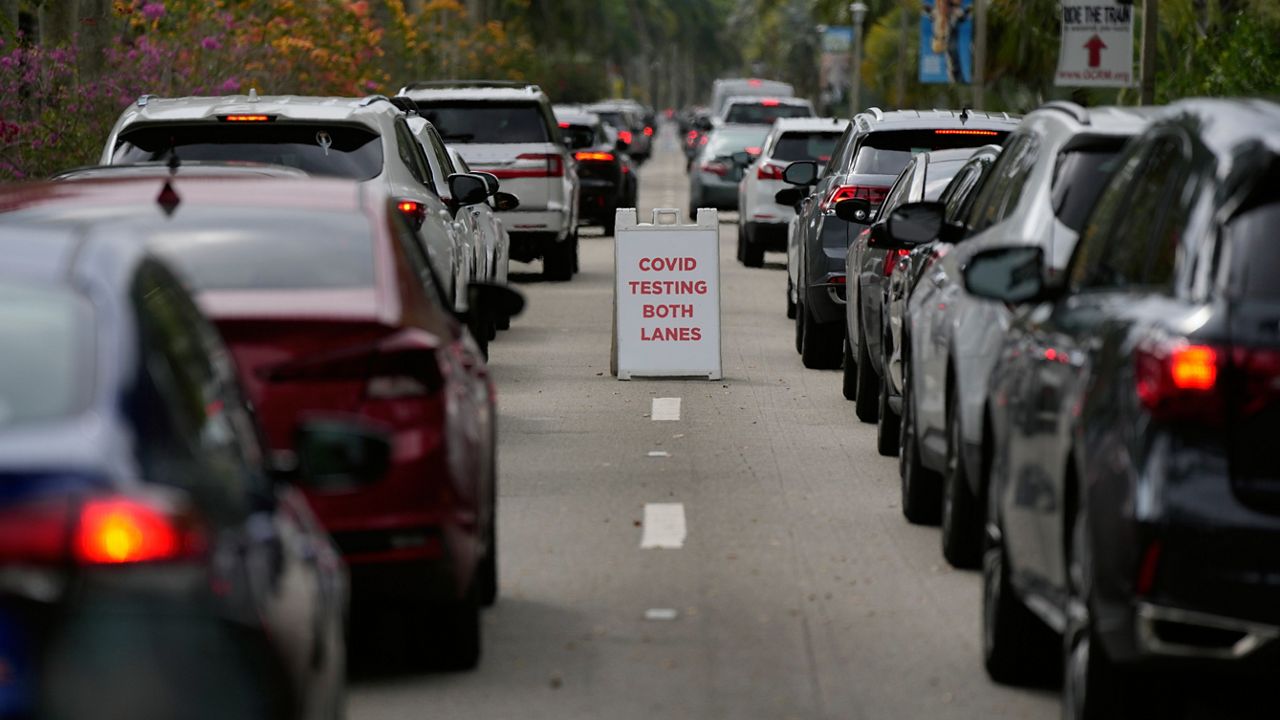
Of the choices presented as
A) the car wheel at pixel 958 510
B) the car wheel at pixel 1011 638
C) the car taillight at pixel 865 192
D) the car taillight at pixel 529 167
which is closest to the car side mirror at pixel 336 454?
the car wheel at pixel 1011 638

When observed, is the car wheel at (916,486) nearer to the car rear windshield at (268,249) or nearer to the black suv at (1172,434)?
the car rear windshield at (268,249)

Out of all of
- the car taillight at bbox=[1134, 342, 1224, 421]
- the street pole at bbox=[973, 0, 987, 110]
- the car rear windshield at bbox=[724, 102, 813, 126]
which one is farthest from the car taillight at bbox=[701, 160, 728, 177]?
the car taillight at bbox=[1134, 342, 1224, 421]

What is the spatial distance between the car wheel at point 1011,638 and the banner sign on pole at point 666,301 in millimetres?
9221

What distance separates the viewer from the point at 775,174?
27.6 m

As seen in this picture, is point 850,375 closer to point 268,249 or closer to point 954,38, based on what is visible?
point 268,249

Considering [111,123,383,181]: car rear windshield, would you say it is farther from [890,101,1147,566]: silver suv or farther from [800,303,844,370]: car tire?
[800,303,844,370]: car tire

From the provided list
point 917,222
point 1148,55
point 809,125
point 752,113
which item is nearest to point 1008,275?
point 917,222

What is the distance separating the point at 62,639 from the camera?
11.9 feet

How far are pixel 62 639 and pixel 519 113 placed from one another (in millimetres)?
21438

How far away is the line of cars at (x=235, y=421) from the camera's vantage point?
3.64 m

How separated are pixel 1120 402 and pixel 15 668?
2.73 m

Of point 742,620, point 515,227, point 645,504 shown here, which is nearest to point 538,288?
point 515,227

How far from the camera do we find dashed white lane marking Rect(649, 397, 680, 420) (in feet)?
47.4

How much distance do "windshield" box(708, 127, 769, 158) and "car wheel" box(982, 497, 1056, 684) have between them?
93.1 ft
